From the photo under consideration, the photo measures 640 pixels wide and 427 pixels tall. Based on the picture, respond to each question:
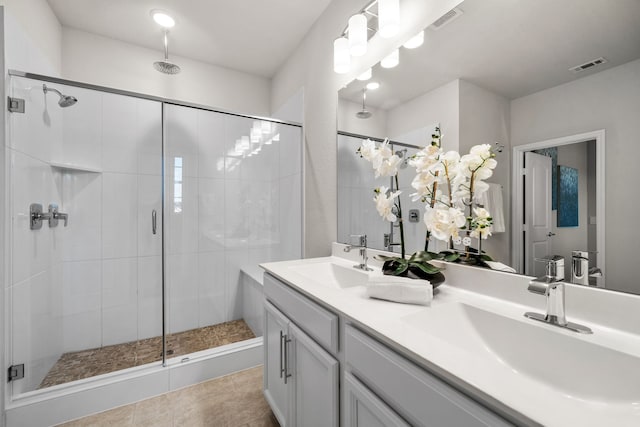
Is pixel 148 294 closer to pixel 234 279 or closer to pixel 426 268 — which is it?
pixel 234 279

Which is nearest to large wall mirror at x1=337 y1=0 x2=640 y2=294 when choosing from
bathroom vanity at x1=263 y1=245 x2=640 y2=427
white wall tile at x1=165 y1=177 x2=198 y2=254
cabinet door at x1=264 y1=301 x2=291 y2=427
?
bathroom vanity at x1=263 y1=245 x2=640 y2=427

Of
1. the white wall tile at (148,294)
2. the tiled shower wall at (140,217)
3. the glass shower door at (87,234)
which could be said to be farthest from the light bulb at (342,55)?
the white wall tile at (148,294)

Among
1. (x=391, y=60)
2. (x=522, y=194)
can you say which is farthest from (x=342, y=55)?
(x=522, y=194)

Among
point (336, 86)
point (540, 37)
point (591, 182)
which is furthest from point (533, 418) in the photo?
point (336, 86)

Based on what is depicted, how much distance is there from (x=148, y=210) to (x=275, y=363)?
1.51 m

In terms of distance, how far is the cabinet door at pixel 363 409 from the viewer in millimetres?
648

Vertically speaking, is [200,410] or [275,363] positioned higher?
[275,363]

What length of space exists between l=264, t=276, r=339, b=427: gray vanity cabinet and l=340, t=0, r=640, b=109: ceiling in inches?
41.4

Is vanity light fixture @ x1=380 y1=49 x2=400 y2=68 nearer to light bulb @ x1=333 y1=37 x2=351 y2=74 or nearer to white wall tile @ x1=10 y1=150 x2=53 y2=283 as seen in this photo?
light bulb @ x1=333 y1=37 x2=351 y2=74

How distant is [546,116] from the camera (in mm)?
872

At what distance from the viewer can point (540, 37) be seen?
875 mm

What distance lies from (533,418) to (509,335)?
417 millimetres

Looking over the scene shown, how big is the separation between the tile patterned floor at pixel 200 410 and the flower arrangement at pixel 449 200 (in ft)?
3.87

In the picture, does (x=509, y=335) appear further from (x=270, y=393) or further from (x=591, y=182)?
(x=270, y=393)
